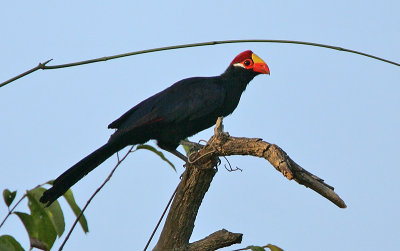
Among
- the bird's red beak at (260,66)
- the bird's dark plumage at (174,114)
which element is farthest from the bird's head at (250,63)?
the bird's dark plumage at (174,114)

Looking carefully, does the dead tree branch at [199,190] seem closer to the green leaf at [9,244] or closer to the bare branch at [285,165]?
the bare branch at [285,165]

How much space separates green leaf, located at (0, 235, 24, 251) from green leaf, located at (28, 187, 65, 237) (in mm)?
A: 270

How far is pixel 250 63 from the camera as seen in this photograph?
6465 millimetres

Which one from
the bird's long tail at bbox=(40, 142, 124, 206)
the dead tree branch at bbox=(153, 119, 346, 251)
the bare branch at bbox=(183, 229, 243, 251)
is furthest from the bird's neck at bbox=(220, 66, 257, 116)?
the bare branch at bbox=(183, 229, 243, 251)

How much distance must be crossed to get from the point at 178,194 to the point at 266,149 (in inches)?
34.7

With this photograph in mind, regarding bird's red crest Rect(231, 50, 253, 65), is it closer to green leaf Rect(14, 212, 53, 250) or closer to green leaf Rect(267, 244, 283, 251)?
green leaf Rect(267, 244, 283, 251)

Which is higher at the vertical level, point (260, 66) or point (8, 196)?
point (260, 66)

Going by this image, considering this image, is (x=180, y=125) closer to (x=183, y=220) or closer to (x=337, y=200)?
(x=183, y=220)

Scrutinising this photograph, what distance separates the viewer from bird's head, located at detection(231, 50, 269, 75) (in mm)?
6434

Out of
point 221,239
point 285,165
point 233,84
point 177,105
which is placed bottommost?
point 221,239

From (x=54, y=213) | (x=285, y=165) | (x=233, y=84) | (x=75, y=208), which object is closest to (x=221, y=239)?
(x=285, y=165)

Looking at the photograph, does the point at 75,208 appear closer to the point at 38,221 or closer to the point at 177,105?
the point at 38,221

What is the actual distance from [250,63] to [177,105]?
1358 mm

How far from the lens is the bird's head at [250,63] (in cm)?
643
